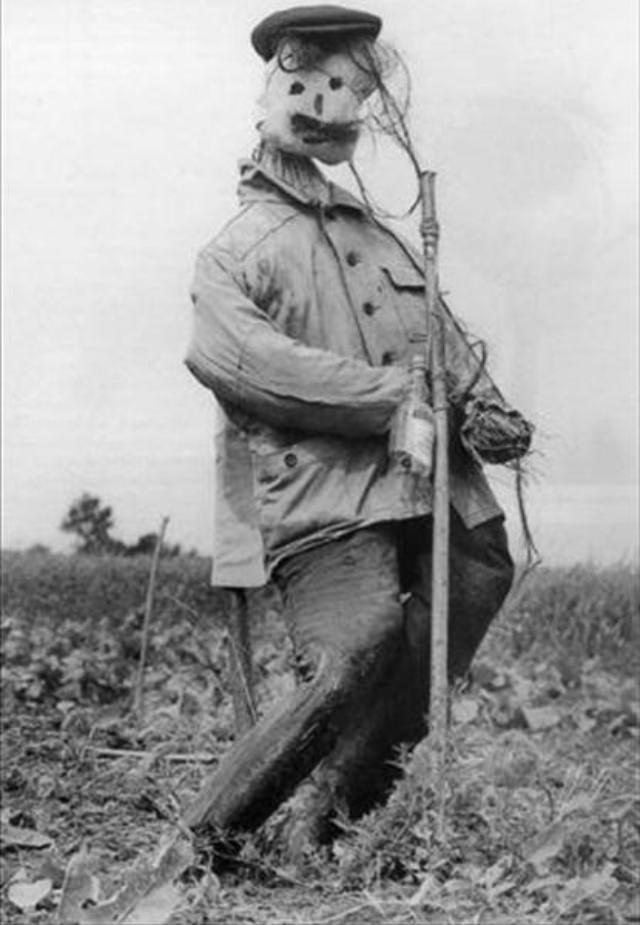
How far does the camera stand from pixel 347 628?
3.77 metres

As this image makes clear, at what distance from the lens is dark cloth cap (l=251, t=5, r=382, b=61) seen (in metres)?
3.81

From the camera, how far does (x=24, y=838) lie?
500 cm

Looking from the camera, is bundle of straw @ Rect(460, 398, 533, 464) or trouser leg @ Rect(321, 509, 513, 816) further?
trouser leg @ Rect(321, 509, 513, 816)

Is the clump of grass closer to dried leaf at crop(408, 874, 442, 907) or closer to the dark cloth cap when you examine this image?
dried leaf at crop(408, 874, 442, 907)

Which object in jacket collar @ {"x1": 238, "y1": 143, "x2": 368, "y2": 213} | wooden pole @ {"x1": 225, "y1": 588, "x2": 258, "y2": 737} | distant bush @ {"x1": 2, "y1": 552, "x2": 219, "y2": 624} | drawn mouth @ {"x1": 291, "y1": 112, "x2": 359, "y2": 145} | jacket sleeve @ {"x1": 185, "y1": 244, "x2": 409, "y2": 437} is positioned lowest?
distant bush @ {"x1": 2, "y1": 552, "x2": 219, "y2": 624}

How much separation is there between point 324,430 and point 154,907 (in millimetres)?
2069

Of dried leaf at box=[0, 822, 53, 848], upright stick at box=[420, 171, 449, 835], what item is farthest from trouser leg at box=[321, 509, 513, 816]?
dried leaf at box=[0, 822, 53, 848]

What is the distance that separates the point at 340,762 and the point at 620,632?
7892mm

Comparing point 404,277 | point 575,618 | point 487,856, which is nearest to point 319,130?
point 404,277

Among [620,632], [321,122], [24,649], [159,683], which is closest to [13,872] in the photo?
[321,122]

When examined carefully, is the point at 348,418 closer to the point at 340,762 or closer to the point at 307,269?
the point at 307,269

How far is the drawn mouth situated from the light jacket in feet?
0.38

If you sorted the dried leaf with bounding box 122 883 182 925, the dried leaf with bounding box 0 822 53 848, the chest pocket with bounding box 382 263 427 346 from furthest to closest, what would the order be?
the dried leaf with bounding box 0 822 53 848 → the chest pocket with bounding box 382 263 427 346 → the dried leaf with bounding box 122 883 182 925

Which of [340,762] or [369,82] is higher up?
[369,82]
